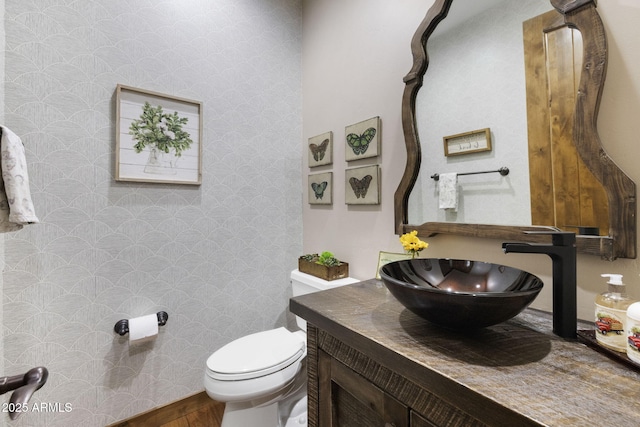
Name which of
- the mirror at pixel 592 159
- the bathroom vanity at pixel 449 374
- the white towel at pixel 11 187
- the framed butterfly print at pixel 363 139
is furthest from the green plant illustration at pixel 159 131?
the mirror at pixel 592 159

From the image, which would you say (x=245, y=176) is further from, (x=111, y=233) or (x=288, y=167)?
(x=111, y=233)

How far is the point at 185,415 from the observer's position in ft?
5.30

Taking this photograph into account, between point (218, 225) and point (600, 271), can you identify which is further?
point (218, 225)

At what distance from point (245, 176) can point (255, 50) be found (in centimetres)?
83

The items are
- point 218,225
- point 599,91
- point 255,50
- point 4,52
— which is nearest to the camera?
point 599,91

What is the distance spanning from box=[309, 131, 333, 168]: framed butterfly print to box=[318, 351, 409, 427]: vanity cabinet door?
1.21 meters

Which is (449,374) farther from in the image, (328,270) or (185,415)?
(185,415)

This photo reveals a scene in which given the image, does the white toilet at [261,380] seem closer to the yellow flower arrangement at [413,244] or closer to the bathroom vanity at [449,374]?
the bathroom vanity at [449,374]

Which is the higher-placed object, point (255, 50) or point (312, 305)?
point (255, 50)

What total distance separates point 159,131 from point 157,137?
36 mm

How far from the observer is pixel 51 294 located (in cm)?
131

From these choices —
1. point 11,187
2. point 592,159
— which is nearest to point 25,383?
point 11,187

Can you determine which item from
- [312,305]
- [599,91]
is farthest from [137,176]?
[599,91]

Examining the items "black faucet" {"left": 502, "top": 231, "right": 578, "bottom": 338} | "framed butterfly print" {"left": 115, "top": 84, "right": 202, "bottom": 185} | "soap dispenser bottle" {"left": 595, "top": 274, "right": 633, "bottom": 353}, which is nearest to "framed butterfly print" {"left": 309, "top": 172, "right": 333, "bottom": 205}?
"framed butterfly print" {"left": 115, "top": 84, "right": 202, "bottom": 185}
